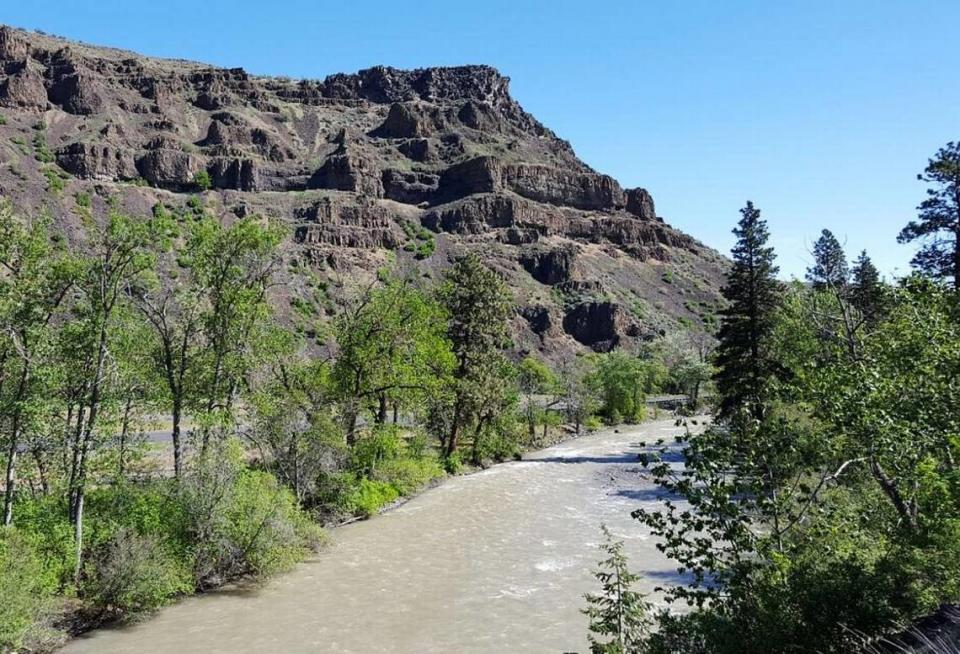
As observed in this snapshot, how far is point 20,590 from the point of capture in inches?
446

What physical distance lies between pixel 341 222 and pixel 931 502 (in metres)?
113

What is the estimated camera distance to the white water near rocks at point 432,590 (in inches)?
531

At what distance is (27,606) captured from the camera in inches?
454

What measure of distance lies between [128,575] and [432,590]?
297 inches

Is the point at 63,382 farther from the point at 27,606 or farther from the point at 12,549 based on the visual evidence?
the point at 27,606

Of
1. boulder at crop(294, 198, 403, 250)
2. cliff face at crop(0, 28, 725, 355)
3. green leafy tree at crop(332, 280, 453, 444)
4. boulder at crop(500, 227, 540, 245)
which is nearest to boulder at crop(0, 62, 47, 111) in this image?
cliff face at crop(0, 28, 725, 355)

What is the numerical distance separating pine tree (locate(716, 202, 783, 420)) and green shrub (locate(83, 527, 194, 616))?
25.4 metres

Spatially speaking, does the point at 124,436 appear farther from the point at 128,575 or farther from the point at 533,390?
the point at 533,390

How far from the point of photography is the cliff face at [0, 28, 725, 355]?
107938mm

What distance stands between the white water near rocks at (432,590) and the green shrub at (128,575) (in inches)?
23.3

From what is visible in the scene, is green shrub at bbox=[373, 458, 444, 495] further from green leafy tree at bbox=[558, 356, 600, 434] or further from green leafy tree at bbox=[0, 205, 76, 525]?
green leafy tree at bbox=[558, 356, 600, 434]

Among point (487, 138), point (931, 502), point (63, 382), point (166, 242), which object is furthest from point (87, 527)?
point (487, 138)

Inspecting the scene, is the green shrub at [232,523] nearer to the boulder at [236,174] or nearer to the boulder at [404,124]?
the boulder at [236,174]

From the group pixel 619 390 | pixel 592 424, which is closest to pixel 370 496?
pixel 592 424
